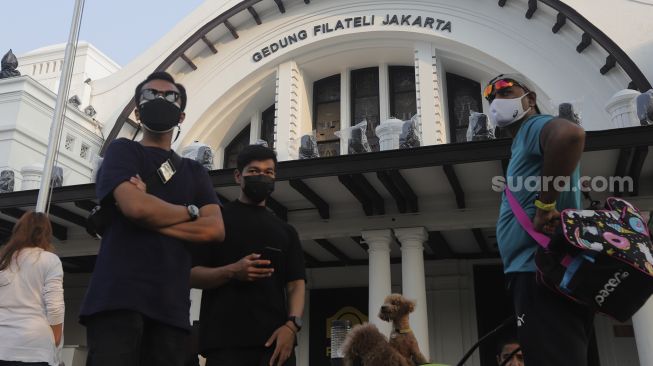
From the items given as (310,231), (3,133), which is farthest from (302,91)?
(3,133)

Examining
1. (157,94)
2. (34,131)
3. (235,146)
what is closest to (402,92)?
(235,146)

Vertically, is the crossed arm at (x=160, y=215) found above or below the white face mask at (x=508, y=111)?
below

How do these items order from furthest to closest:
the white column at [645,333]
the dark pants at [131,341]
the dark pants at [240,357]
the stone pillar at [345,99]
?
the stone pillar at [345,99] → the white column at [645,333] → the dark pants at [240,357] → the dark pants at [131,341]

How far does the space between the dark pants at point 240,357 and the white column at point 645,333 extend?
291 inches

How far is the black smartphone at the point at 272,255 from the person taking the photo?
311cm

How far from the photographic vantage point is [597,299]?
2.19 metres

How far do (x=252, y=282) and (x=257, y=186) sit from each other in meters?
0.56

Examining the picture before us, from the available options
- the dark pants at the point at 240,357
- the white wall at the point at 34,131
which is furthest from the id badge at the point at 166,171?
the white wall at the point at 34,131

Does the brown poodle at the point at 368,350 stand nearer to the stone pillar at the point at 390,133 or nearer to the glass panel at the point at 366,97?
the stone pillar at the point at 390,133

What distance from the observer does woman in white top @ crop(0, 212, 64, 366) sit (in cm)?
365

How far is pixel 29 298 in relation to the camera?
147 inches

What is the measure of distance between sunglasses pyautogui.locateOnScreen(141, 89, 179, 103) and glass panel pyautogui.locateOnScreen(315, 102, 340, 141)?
11.7 m

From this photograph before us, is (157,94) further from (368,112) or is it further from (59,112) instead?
(368,112)

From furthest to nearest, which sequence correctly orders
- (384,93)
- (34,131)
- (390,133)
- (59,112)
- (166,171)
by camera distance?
(34,131) < (384,93) < (390,133) < (59,112) < (166,171)
